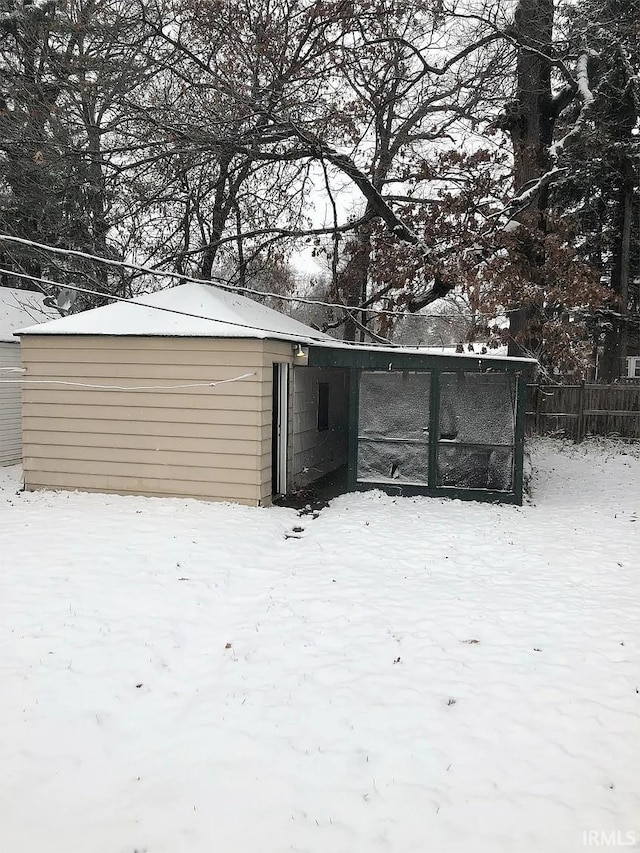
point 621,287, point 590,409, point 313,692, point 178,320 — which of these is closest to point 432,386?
point 178,320

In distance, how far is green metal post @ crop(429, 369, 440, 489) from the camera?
29.2 feet

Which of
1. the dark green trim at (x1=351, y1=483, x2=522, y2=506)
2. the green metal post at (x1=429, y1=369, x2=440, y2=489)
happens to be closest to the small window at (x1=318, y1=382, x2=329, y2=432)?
the dark green trim at (x1=351, y1=483, x2=522, y2=506)

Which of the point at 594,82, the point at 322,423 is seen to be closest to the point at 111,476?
the point at 322,423

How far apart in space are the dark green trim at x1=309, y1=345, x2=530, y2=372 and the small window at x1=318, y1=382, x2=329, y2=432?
2.08 m

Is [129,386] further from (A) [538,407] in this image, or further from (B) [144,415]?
(A) [538,407]

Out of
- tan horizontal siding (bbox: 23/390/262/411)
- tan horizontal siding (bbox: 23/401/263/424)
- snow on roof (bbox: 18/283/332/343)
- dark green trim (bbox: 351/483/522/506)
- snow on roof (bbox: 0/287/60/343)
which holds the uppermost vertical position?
snow on roof (bbox: 0/287/60/343)

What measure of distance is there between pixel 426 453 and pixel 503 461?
1.11 m

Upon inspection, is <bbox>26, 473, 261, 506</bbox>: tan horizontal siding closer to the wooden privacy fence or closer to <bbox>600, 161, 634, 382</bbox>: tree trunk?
the wooden privacy fence

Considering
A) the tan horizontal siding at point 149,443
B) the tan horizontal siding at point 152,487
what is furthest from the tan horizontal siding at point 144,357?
the tan horizontal siding at point 152,487

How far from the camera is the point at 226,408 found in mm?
8070

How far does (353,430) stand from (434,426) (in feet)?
3.93

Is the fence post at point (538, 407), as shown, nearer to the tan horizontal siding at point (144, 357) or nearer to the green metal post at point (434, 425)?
the green metal post at point (434, 425)

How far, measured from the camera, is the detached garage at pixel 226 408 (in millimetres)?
8094

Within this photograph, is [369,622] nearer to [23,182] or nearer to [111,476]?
[111,476]
